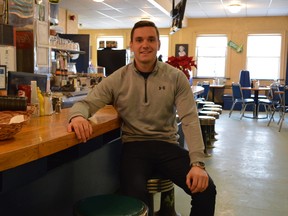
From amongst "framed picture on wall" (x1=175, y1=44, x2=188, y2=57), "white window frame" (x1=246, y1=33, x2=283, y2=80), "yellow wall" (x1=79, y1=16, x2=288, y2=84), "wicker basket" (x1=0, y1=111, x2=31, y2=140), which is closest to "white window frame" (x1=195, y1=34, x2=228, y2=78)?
"yellow wall" (x1=79, y1=16, x2=288, y2=84)

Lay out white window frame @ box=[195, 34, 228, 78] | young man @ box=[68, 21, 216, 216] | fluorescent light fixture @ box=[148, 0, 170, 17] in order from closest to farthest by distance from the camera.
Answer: young man @ box=[68, 21, 216, 216]
fluorescent light fixture @ box=[148, 0, 170, 17]
white window frame @ box=[195, 34, 228, 78]

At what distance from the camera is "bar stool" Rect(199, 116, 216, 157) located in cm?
457

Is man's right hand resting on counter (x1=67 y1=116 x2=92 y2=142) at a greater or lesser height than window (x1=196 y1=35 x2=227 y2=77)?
lesser

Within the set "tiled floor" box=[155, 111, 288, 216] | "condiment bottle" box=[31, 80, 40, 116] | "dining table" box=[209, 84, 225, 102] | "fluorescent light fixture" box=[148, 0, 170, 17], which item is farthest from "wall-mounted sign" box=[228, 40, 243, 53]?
"condiment bottle" box=[31, 80, 40, 116]

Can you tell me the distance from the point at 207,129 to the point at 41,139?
3852mm

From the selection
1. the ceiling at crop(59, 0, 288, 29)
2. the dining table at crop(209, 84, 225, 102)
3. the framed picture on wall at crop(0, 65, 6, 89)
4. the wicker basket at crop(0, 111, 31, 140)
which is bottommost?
the dining table at crop(209, 84, 225, 102)

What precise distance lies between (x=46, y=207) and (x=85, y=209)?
1.75ft

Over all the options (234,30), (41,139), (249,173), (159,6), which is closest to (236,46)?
(234,30)

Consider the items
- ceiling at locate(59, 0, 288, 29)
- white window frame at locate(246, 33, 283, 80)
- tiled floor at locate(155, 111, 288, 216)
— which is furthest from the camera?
white window frame at locate(246, 33, 283, 80)

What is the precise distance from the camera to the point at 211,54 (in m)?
12.4

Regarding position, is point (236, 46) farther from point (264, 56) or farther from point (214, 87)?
point (214, 87)

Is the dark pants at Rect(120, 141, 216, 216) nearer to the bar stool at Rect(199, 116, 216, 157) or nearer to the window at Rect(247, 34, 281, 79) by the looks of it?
the bar stool at Rect(199, 116, 216, 157)

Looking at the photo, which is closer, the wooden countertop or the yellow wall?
the wooden countertop

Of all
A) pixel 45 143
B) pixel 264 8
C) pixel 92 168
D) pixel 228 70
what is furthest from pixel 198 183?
pixel 228 70
